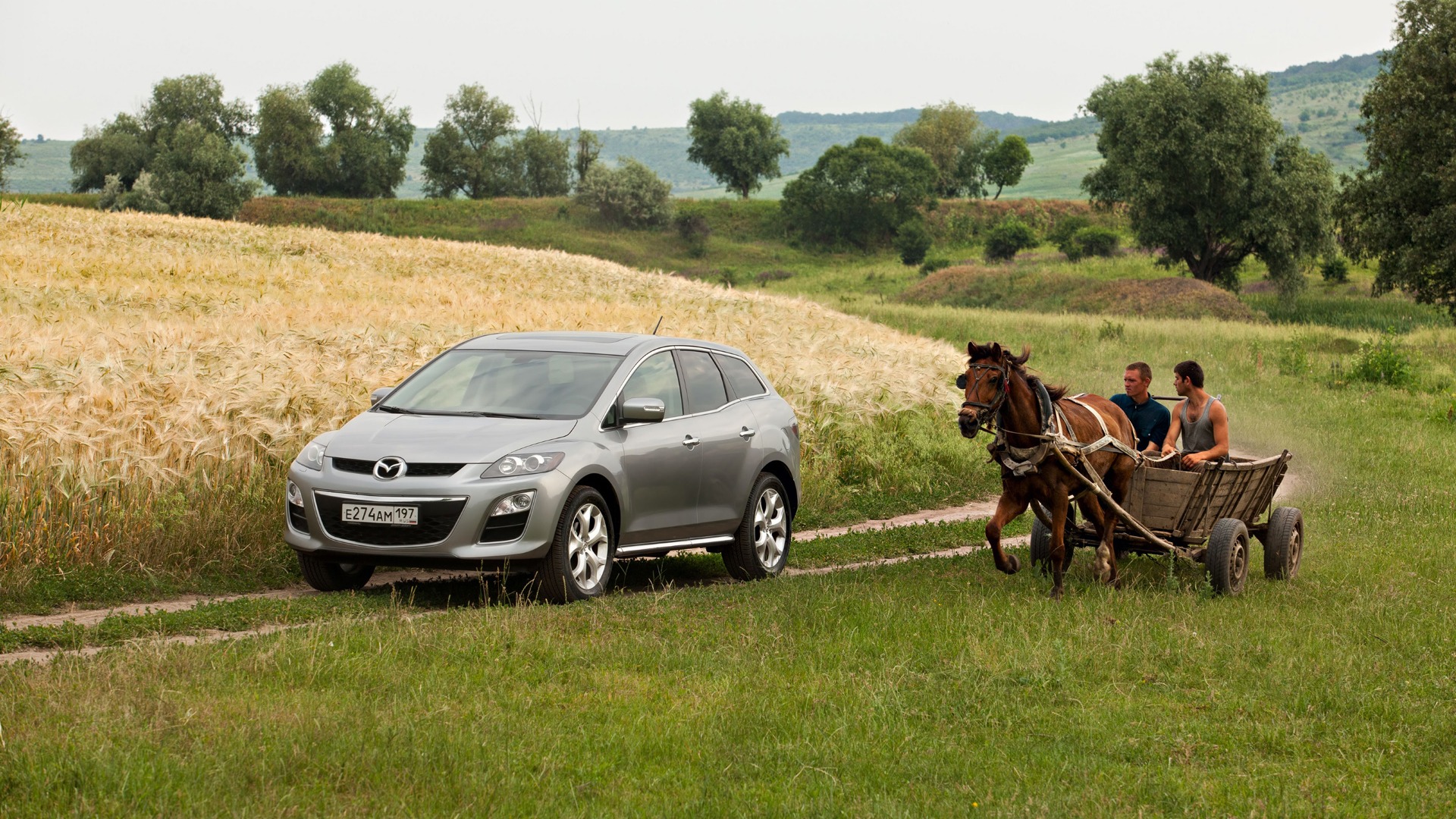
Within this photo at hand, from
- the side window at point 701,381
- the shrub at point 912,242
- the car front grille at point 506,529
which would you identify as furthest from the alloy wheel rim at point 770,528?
the shrub at point 912,242

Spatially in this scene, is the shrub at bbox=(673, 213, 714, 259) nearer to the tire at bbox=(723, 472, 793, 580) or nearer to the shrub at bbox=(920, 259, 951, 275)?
the shrub at bbox=(920, 259, 951, 275)

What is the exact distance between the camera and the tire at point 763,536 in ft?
37.5

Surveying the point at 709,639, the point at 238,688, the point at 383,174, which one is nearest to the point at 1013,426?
the point at 709,639

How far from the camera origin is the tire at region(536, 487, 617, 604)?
9.38 metres

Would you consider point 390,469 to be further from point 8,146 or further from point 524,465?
point 8,146

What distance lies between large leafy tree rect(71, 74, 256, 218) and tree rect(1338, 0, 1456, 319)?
74005 mm

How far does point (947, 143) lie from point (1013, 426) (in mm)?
131909

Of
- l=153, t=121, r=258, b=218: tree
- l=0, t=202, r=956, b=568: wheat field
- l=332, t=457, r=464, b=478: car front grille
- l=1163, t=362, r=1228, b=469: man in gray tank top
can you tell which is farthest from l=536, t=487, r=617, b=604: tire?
l=153, t=121, r=258, b=218: tree

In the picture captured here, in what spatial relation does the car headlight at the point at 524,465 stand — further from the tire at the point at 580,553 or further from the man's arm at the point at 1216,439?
the man's arm at the point at 1216,439

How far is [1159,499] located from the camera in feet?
35.0

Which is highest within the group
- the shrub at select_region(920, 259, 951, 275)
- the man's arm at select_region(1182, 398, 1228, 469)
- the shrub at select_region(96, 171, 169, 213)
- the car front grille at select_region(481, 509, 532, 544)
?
the shrub at select_region(96, 171, 169, 213)

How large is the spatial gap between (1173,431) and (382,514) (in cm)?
649

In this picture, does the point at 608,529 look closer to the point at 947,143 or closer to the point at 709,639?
the point at 709,639

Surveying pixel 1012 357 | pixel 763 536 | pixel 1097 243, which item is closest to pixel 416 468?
pixel 763 536
